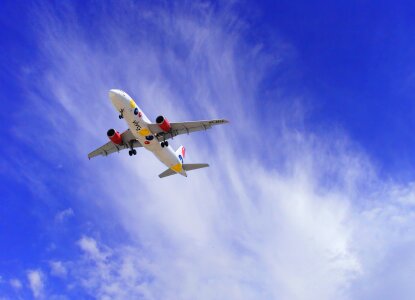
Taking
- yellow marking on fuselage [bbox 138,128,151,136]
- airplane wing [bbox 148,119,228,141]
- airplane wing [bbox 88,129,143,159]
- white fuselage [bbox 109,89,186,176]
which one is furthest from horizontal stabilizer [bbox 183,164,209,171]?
yellow marking on fuselage [bbox 138,128,151,136]

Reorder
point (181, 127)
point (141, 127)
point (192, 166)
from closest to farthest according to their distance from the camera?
1. point (141, 127)
2. point (181, 127)
3. point (192, 166)

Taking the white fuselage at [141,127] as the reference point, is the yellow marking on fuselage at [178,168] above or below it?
above

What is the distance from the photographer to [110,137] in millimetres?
63000

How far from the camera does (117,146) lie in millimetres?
65688

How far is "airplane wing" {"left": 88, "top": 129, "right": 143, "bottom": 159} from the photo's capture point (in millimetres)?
64369

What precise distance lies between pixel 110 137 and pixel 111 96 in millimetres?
10824

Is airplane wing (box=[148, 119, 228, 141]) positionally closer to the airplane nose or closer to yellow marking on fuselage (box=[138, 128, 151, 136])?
yellow marking on fuselage (box=[138, 128, 151, 136])

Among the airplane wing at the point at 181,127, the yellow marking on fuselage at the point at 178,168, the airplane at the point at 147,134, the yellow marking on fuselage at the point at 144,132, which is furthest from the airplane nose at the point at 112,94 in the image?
the yellow marking on fuselage at the point at 178,168

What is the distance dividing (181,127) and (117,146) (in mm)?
10955

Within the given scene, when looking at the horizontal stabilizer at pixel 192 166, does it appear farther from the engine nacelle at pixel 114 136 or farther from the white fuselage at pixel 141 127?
the engine nacelle at pixel 114 136

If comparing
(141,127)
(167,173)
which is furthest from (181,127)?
(167,173)

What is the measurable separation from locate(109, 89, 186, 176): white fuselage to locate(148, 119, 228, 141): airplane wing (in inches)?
41.5

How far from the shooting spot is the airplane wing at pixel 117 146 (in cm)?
6437

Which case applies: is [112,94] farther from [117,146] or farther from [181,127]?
[117,146]
